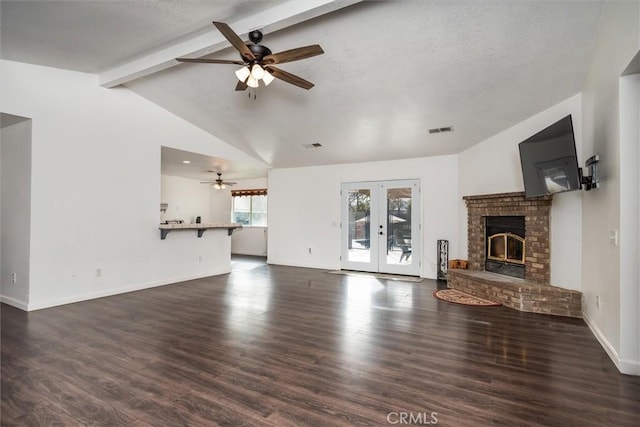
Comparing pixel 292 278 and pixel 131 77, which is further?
pixel 292 278

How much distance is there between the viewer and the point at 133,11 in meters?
3.13

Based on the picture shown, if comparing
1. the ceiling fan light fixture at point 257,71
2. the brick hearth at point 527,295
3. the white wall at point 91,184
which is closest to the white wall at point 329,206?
the brick hearth at point 527,295

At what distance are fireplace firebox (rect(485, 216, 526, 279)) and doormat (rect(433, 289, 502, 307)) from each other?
0.69 m

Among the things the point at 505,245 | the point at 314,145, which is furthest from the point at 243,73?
the point at 505,245

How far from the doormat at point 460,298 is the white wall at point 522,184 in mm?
876

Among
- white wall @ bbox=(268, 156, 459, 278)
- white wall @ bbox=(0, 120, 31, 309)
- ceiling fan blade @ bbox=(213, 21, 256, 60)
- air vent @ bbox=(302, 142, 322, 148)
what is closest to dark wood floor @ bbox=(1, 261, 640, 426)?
white wall @ bbox=(0, 120, 31, 309)

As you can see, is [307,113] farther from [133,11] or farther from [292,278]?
[292,278]

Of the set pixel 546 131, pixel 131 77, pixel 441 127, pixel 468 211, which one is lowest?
pixel 468 211

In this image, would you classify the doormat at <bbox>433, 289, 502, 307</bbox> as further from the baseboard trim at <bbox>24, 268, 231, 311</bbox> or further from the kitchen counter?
the baseboard trim at <bbox>24, 268, 231, 311</bbox>

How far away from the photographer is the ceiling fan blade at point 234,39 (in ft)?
8.34

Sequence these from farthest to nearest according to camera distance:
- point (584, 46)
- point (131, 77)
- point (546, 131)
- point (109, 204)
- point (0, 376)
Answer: point (109, 204)
point (131, 77)
point (546, 131)
point (584, 46)
point (0, 376)

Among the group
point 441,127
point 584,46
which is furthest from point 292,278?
point 584,46

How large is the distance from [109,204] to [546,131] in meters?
6.05

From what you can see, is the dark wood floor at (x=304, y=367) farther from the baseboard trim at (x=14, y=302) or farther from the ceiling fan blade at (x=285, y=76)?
the ceiling fan blade at (x=285, y=76)
